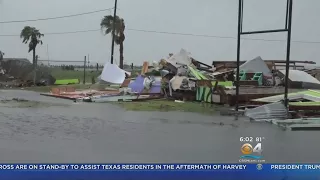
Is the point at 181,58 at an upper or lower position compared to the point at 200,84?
upper

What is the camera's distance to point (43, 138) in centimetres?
330

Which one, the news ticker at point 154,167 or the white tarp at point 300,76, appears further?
the white tarp at point 300,76

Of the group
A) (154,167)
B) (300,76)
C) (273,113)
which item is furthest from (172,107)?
(154,167)

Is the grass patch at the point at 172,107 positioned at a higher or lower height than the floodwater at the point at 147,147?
lower

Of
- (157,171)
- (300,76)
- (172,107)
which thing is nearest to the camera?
(157,171)

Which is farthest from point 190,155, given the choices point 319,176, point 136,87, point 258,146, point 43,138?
point 136,87

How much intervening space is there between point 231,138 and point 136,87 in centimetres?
1480

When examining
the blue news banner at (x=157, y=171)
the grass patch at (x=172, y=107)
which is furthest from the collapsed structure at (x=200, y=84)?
the blue news banner at (x=157, y=171)

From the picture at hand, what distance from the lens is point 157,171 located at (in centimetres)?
244

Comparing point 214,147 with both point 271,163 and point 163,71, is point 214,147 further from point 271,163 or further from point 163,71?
point 163,71

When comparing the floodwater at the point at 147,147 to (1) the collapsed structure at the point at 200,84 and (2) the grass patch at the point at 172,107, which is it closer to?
(2) the grass patch at the point at 172,107

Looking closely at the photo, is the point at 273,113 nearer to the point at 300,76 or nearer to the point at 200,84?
the point at 200,84

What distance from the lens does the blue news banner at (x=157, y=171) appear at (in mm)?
2385

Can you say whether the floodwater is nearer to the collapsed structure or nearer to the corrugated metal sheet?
the corrugated metal sheet
